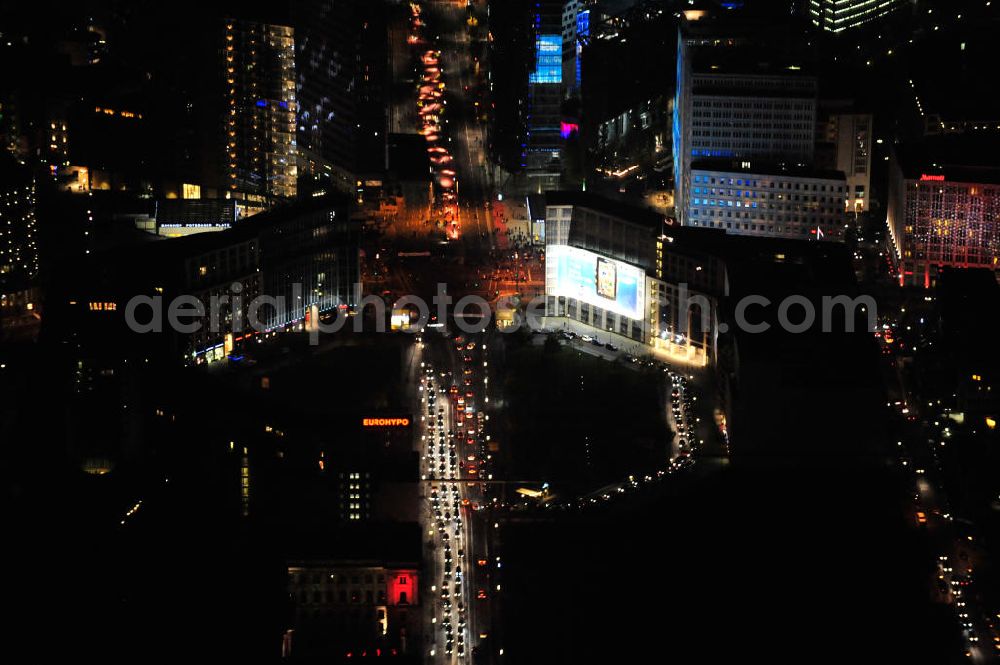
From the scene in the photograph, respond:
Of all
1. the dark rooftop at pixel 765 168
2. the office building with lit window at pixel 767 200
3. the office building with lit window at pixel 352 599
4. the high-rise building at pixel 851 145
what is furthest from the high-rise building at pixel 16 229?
the high-rise building at pixel 851 145

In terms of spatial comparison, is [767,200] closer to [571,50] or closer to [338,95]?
[571,50]

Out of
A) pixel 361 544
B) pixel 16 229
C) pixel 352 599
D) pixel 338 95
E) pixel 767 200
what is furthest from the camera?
pixel 338 95

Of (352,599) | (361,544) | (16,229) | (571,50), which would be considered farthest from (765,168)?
(352,599)

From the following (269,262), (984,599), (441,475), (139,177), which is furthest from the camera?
(139,177)

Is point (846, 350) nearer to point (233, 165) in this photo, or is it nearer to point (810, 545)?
point (810, 545)

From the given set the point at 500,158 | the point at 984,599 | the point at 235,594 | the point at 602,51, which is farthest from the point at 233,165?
the point at 984,599

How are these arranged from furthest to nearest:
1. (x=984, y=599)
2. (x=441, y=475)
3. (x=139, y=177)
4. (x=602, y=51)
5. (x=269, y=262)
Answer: (x=602, y=51)
(x=139, y=177)
(x=269, y=262)
(x=441, y=475)
(x=984, y=599)
